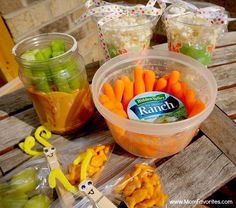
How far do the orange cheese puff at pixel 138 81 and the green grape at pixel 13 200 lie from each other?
0.33 metres

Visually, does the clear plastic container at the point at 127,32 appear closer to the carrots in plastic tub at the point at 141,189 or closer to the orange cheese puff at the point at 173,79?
the orange cheese puff at the point at 173,79

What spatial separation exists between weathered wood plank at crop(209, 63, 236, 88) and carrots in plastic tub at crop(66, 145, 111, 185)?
441 millimetres

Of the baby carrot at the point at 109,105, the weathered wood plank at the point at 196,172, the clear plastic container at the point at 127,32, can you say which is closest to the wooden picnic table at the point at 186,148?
the weathered wood plank at the point at 196,172

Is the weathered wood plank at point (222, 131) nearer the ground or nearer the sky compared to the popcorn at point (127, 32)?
nearer the ground

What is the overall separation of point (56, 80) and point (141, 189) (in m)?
0.29

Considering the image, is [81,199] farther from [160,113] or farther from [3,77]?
[3,77]

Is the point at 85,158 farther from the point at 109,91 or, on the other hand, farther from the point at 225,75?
the point at 225,75

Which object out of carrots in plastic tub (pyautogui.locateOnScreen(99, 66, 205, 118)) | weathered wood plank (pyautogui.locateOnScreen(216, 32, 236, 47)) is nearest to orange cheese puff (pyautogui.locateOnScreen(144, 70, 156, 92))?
carrots in plastic tub (pyautogui.locateOnScreen(99, 66, 205, 118))

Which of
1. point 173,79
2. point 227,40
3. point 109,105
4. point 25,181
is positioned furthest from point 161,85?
point 227,40

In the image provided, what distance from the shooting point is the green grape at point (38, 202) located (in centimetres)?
45

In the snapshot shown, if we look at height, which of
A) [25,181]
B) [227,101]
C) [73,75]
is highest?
[73,75]

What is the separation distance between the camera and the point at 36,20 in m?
1.19

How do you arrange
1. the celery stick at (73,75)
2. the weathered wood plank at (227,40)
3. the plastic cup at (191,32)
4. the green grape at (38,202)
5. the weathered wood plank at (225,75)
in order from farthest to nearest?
the weathered wood plank at (227,40) < the weathered wood plank at (225,75) < the plastic cup at (191,32) < the celery stick at (73,75) < the green grape at (38,202)

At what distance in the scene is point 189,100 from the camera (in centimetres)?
58
